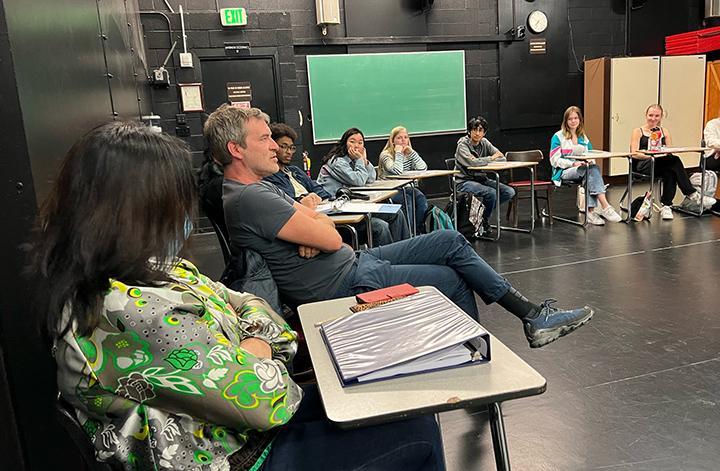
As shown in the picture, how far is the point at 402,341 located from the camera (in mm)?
1049

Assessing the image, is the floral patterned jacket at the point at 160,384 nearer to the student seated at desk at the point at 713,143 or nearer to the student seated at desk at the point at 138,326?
the student seated at desk at the point at 138,326

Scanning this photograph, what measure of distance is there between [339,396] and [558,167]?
5293mm

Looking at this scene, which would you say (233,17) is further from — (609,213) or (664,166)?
(664,166)

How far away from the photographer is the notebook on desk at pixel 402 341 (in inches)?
38.6

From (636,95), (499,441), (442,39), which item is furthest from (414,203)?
(636,95)

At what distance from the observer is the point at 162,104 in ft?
19.2

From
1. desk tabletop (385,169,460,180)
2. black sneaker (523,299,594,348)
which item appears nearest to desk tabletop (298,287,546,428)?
black sneaker (523,299,594,348)

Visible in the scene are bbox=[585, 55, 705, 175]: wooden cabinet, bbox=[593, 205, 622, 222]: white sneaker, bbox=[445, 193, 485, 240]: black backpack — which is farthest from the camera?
bbox=[585, 55, 705, 175]: wooden cabinet

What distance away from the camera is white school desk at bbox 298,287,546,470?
885 mm

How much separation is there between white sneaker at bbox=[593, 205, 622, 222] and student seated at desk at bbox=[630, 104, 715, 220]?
447mm

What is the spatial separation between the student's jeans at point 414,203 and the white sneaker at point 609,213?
201 cm

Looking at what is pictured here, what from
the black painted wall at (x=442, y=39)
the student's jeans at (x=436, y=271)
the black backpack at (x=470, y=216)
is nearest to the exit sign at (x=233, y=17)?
the black painted wall at (x=442, y=39)

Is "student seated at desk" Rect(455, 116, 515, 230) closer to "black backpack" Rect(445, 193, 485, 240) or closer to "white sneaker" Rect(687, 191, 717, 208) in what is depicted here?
"black backpack" Rect(445, 193, 485, 240)

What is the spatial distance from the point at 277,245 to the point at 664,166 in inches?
207
